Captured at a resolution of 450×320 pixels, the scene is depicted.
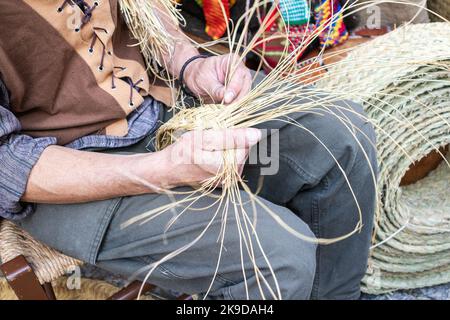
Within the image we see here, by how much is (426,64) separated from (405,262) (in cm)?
56

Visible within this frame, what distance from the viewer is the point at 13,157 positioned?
85 cm

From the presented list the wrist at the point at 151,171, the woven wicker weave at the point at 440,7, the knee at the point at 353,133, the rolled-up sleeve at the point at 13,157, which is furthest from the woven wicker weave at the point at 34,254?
the woven wicker weave at the point at 440,7

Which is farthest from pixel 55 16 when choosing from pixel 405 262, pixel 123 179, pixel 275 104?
pixel 405 262

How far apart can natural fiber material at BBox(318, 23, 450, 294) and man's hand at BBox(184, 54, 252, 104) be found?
0.20 meters

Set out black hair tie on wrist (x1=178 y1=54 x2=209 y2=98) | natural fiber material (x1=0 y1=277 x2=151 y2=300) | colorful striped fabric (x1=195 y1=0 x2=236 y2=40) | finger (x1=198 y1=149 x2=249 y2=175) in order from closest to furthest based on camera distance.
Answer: finger (x1=198 y1=149 x2=249 y2=175) < black hair tie on wrist (x1=178 y1=54 x2=209 y2=98) < natural fiber material (x1=0 y1=277 x2=151 y2=300) < colorful striped fabric (x1=195 y1=0 x2=236 y2=40)

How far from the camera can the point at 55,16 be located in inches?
35.7

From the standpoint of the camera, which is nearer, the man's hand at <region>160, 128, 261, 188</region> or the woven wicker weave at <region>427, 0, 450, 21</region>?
the man's hand at <region>160, 128, 261, 188</region>

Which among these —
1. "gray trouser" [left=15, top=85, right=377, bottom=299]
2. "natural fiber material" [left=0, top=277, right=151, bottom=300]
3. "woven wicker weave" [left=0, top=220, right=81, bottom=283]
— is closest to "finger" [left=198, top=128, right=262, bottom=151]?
"gray trouser" [left=15, top=85, right=377, bottom=299]

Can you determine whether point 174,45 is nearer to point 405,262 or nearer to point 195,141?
point 195,141

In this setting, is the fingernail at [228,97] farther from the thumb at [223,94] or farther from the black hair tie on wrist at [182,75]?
the black hair tie on wrist at [182,75]

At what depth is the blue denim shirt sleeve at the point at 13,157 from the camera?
0.85 metres

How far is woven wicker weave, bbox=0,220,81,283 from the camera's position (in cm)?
101

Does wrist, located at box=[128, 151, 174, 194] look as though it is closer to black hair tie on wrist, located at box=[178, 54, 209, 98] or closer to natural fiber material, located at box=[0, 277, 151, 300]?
black hair tie on wrist, located at box=[178, 54, 209, 98]

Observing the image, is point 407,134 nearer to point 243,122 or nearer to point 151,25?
point 243,122
